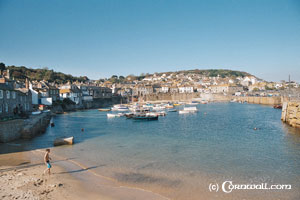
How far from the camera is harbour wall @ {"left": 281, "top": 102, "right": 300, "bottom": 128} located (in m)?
33.6

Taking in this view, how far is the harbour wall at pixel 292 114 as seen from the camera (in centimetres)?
3365

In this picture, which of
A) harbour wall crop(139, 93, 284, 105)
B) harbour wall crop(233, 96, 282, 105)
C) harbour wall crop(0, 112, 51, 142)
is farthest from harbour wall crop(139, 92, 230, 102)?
harbour wall crop(0, 112, 51, 142)

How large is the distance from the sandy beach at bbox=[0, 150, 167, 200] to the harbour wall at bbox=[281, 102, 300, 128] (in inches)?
1232

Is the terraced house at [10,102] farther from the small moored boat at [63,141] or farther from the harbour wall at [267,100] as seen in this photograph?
the harbour wall at [267,100]

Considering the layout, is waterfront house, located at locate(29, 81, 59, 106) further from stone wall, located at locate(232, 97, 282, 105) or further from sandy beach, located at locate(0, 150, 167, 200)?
stone wall, located at locate(232, 97, 282, 105)

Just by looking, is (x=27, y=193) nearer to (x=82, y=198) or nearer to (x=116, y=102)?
(x=82, y=198)

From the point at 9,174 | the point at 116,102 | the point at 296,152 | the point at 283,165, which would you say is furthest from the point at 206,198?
the point at 116,102

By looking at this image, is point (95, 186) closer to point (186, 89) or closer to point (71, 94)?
point (71, 94)

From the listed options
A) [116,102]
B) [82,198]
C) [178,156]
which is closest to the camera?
[82,198]

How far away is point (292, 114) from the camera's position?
36031mm

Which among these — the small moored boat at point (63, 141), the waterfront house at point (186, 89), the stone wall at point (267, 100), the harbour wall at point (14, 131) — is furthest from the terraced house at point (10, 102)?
the waterfront house at point (186, 89)

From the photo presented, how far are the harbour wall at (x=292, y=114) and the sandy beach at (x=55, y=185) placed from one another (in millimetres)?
31282

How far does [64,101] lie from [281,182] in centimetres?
6313

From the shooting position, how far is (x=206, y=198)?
1122 cm
